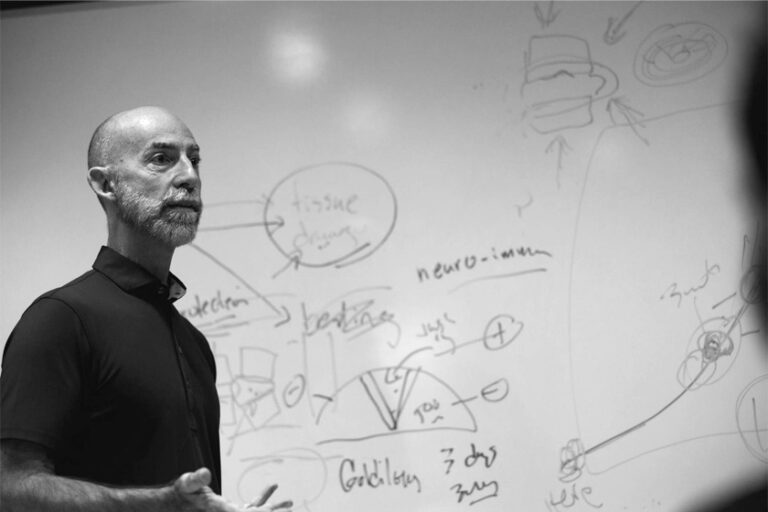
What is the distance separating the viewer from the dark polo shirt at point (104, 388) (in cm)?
105

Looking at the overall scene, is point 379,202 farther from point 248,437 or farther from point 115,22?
point 115,22

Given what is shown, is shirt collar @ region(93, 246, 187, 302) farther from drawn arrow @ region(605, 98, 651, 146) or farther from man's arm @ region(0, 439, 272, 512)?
drawn arrow @ region(605, 98, 651, 146)

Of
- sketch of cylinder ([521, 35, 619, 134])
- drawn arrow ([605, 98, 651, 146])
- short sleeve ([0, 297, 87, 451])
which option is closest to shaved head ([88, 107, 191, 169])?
short sleeve ([0, 297, 87, 451])

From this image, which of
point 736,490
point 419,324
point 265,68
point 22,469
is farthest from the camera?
point 265,68

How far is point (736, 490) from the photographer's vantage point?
1956 millimetres

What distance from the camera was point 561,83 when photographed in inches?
84.7

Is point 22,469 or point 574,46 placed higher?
point 574,46

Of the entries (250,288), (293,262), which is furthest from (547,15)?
(250,288)

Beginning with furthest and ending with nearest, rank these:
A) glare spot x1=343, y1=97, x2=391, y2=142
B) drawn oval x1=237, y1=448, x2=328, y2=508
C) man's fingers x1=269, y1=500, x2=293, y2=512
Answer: glare spot x1=343, y1=97, x2=391, y2=142, drawn oval x1=237, y1=448, x2=328, y2=508, man's fingers x1=269, y1=500, x2=293, y2=512

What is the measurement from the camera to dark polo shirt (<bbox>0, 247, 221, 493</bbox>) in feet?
3.45

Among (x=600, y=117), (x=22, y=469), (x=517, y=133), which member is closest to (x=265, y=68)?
(x=517, y=133)

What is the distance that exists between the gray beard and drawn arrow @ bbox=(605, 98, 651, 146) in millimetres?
1209

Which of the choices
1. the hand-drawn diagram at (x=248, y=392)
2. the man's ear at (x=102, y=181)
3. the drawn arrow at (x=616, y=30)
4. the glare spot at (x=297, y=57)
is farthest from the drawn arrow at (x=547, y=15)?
the man's ear at (x=102, y=181)

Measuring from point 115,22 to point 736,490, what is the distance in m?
1.94
